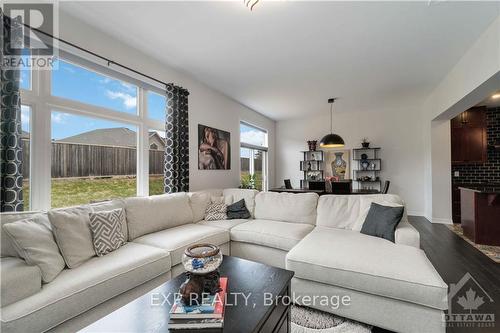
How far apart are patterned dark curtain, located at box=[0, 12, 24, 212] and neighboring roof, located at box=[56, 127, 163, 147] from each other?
564mm

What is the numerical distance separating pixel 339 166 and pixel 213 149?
3.90 metres

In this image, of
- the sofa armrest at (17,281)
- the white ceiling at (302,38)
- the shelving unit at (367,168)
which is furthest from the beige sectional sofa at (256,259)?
the shelving unit at (367,168)

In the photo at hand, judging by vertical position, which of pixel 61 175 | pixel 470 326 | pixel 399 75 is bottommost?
pixel 470 326

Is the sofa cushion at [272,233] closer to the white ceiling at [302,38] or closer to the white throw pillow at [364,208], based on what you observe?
the white throw pillow at [364,208]

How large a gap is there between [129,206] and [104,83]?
62.8 inches

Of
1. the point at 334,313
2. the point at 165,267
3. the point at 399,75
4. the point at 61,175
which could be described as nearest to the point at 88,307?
the point at 165,267

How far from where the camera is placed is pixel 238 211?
3396mm

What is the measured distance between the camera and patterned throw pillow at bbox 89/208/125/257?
196 cm

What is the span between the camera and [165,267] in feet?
6.68

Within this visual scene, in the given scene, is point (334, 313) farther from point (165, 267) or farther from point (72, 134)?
point (72, 134)

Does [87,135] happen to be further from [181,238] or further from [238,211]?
[238,211]

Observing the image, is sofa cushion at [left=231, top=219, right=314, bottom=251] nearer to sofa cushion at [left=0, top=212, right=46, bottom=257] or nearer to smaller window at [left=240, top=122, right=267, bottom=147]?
sofa cushion at [left=0, top=212, right=46, bottom=257]

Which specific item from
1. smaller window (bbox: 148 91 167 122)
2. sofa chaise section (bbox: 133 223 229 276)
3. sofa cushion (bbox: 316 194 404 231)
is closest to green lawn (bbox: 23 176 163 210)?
sofa chaise section (bbox: 133 223 229 276)

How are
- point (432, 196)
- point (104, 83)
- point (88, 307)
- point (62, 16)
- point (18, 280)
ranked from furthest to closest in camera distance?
1. point (432, 196)
2. point (104, 83)
3. point (62, 16)
4. point (88, 307)
5. point (18, 280)
